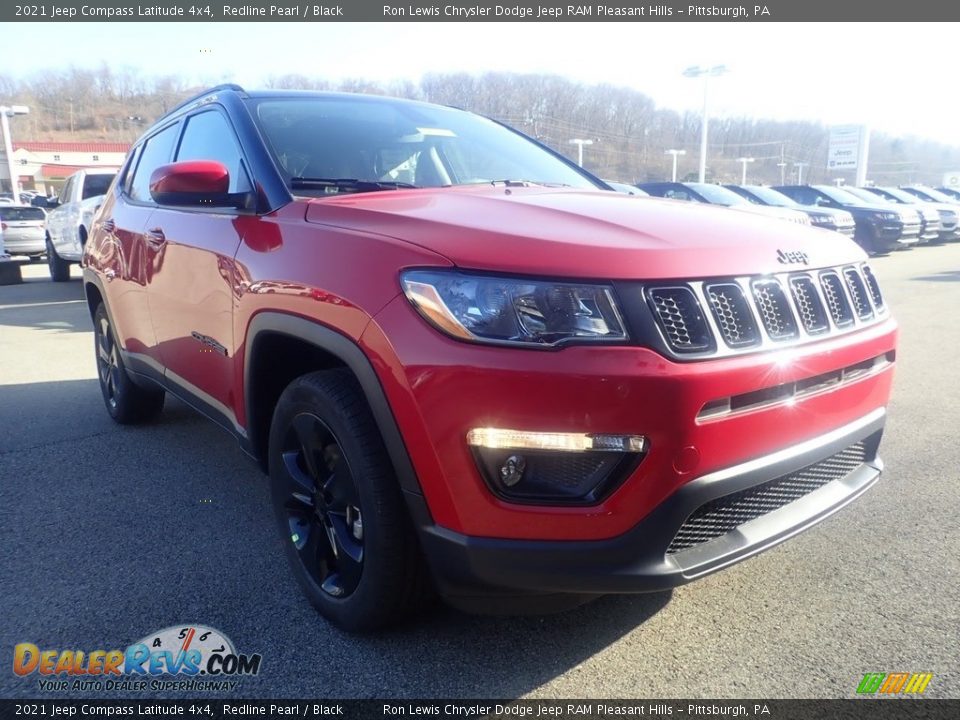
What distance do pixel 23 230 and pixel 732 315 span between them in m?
18.6

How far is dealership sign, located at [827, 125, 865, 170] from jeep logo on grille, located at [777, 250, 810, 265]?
2358 inches

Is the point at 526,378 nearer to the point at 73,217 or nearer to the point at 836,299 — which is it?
the point at 836,299

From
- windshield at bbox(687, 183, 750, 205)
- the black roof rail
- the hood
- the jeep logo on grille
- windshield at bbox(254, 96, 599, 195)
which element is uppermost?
the black roof rail

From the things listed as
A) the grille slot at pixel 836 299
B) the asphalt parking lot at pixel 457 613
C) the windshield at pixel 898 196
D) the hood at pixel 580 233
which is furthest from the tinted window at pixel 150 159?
the windshield at pixel 898 196

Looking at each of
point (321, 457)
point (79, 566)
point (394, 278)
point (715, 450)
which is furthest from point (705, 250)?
point (79, 566)

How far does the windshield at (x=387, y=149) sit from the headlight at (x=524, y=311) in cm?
106

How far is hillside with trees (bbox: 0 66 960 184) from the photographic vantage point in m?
32.8

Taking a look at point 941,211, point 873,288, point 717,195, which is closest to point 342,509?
point 873,288

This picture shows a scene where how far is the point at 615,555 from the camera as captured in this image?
1.80 m

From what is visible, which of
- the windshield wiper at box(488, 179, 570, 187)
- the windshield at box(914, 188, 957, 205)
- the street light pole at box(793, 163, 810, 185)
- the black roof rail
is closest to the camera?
the windshield wiper at box(488, 179, 570, 187)

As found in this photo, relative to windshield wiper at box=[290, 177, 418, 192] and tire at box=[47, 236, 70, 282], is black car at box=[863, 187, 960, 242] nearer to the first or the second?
tire at box=[47, 236, 70, 282]

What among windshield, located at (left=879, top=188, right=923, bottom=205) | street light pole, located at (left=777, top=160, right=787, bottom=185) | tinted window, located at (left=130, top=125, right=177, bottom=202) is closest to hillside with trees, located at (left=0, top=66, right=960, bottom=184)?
street light pole, located at (left=777, top=160, right=787, bottom=185)

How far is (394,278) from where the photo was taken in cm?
195

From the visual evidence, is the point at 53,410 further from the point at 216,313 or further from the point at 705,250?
the point at 705,250
